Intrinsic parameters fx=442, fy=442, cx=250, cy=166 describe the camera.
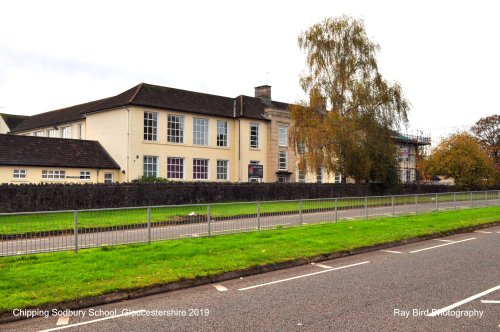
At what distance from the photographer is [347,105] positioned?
121ft

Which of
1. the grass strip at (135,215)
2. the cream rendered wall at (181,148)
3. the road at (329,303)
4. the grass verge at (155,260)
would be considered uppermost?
the cream rendered wall at (181,148)

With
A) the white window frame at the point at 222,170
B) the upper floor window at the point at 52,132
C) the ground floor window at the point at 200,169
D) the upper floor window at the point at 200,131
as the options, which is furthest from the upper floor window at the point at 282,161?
the upper floor window at the point at 52,132

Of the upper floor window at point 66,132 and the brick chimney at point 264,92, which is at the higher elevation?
the brick chimney at point 264,92

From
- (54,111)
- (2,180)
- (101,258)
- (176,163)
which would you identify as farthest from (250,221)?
(54,111)

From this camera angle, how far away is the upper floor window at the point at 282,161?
46.5 meters

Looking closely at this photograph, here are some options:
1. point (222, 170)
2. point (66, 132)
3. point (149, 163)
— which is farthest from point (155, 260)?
point (66, 132)

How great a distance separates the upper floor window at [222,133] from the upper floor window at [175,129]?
4204 mm

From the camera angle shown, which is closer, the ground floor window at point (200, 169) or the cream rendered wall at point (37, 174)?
the cream rendered wall at point (37, 174)

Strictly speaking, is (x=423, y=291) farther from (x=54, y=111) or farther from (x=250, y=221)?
(x=54, y=111)

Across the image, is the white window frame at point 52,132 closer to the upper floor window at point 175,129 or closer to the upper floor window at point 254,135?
the upper floor window at point 175,129

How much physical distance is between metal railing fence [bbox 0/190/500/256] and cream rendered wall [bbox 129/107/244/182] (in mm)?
21357

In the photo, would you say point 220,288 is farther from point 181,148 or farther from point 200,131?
point 200,131

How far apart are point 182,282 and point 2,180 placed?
2562 centimetres

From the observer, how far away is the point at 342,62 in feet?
121
